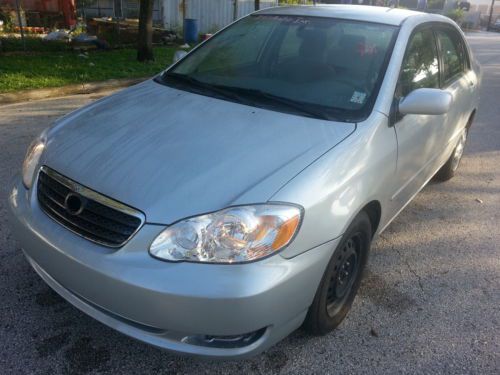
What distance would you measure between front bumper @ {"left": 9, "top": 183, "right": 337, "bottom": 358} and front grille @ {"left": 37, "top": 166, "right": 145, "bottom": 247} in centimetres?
4

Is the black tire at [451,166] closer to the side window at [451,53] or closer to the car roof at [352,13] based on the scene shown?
the side window at [451,53]

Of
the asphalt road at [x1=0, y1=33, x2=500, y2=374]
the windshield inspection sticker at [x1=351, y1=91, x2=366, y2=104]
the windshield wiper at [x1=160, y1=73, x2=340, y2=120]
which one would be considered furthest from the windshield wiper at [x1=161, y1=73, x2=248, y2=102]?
the asphalt road at [x1=0, y1=33, x2=500, y2=374]

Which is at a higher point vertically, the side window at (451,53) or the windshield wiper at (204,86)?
the side window at (451,53)

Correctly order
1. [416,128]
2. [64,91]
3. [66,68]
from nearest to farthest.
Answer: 1. [416,128]
2. [64,91]
3. [66,68]

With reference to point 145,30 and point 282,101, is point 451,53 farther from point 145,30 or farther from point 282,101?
point 145,30

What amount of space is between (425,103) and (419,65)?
2.38 feet

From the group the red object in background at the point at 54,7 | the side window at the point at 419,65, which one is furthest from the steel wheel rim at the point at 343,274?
the red object in background at the point at 54,7

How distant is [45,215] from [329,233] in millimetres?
1374

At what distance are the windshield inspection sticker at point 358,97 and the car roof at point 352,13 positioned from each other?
711 millimetres

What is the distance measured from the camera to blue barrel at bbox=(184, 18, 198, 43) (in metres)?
13.6

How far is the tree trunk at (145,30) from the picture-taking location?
9477mm

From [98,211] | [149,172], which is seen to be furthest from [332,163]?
[98,211]

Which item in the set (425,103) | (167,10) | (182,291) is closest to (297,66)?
(425,103)

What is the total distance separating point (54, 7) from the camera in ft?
46.5
